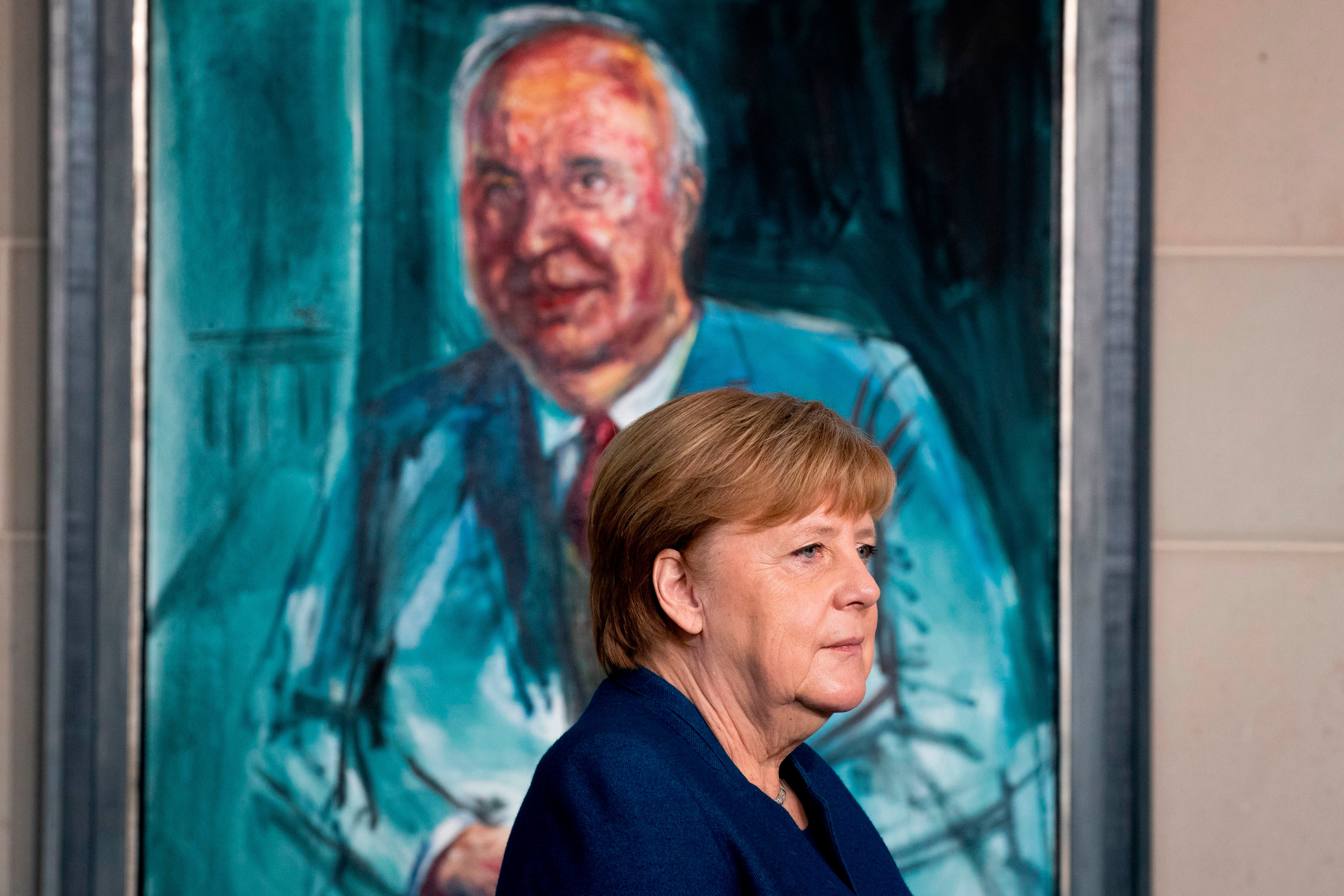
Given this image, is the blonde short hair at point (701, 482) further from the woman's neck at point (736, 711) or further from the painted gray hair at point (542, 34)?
the painted gray hair at point (542, 34)

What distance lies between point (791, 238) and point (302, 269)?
0.74 metres

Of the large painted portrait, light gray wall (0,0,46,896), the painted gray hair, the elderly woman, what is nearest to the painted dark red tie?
the large painted portrait

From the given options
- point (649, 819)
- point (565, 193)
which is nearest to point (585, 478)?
point (565, 193)

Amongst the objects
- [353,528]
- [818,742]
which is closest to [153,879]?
[353,528]

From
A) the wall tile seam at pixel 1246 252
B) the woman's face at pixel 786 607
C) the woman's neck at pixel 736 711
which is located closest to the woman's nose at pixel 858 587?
the woman's face at pixel 786 607

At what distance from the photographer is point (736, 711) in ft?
3.55

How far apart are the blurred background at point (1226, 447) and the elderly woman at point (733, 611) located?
0.79 m

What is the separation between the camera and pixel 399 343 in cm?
163

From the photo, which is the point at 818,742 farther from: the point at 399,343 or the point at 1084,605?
the point at 399,343

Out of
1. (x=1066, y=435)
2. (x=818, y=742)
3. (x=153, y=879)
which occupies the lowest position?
(x=153, y=879)

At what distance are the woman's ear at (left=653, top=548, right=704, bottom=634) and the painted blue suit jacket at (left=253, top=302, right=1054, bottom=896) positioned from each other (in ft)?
1.87

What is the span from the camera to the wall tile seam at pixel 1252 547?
1.66 meters

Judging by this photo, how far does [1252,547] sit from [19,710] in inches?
74.9

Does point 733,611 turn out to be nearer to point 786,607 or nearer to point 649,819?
point 786,607
